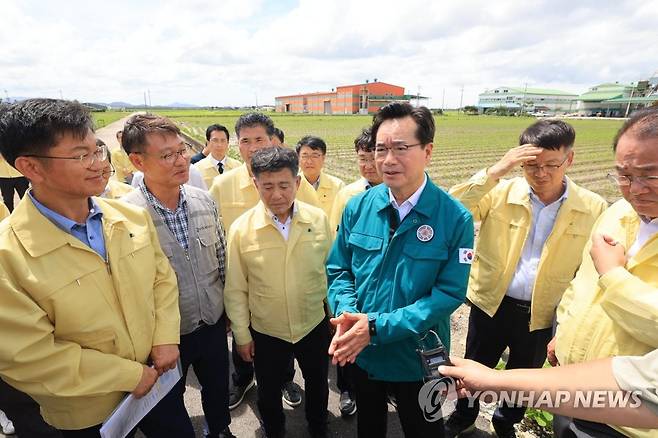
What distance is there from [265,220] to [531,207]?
198 centimetres

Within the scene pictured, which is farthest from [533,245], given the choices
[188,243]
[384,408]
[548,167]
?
[188,243]

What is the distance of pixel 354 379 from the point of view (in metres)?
2.30

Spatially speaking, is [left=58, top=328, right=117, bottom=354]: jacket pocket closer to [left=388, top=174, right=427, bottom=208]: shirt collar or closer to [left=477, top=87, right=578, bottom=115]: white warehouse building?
[left=388, top=174, right=427, bottom=208]: shirt collar

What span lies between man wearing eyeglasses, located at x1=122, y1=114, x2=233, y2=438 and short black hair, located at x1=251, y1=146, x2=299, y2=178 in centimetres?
50

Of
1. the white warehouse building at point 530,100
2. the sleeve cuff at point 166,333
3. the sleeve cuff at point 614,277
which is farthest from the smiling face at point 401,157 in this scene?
the white warehouse building at point 530,100

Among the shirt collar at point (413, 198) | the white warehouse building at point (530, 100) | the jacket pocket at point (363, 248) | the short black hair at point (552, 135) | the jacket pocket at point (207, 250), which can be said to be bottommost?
the jacket pocket at point (207, 250)

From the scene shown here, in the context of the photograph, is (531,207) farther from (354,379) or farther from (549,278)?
(354,379)

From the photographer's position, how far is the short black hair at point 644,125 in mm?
1408

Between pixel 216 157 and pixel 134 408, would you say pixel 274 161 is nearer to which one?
pixel 134 408

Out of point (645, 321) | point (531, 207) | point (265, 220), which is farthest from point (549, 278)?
point (265, 220)

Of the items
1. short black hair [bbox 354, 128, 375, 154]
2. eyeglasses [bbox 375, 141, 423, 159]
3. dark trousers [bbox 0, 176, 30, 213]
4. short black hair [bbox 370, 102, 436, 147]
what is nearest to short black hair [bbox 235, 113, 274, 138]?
short black hair [bbox 354, 128, 375, 154]

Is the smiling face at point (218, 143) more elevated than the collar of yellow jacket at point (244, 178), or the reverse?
the smiling face at point (218, 143)

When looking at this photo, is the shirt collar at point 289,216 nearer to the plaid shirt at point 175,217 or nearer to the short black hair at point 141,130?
the plaid shirt at point 175,217

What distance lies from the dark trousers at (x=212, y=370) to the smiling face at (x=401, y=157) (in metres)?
1.79
